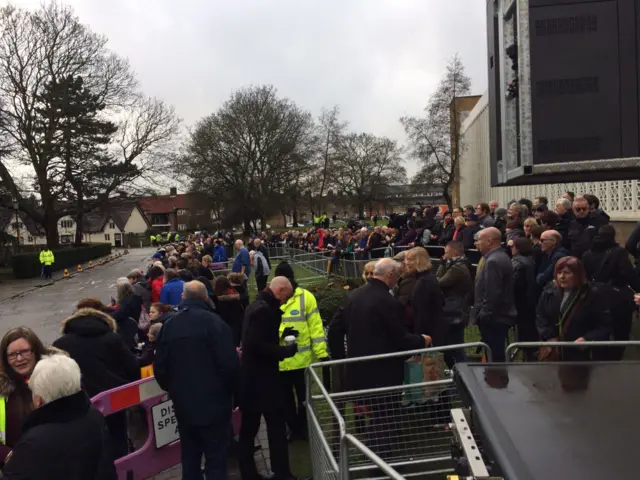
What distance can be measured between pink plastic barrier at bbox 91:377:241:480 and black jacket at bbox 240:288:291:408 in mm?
952

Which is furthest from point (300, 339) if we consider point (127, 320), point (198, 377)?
point (127, 320)

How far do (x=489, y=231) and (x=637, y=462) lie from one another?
4.65 meters

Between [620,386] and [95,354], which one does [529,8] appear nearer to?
[620,386]

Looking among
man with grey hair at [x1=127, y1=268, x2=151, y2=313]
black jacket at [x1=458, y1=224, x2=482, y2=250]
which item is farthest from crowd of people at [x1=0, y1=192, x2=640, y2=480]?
black jacket at [x1=458, y1=224, x2=482, y2=250]

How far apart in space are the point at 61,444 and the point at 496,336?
4.72 meters

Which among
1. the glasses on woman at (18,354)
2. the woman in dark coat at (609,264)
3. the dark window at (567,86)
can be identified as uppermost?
the dark window at (567,86)

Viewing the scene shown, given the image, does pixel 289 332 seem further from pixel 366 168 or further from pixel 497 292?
pixel 366 168

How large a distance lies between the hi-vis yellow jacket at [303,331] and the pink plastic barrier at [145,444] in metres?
1.28

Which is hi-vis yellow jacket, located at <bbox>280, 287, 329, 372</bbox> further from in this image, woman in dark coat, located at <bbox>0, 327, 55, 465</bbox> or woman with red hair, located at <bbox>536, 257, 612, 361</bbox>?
woman in dark coat, located at <bbox>0, 327, 55, 465</bbox>

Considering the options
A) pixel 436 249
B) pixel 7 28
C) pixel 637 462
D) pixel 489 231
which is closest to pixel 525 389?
pixel 637 462

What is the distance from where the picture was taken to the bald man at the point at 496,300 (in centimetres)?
613

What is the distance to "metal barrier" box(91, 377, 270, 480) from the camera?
497 cm

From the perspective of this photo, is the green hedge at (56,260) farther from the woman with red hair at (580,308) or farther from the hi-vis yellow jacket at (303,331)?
the woman with red hair at (580,308)

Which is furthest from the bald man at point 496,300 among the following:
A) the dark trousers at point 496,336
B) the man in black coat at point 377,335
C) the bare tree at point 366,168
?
the bare tree at point 366,168
